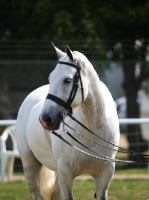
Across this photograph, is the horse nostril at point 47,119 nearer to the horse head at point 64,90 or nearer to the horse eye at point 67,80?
the horse head at point 64,90

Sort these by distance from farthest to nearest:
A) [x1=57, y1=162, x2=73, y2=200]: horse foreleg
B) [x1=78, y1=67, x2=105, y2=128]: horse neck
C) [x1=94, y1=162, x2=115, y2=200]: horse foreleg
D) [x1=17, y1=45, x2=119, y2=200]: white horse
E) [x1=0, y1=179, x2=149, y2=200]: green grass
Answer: [x1=0, y1=179, x2=149, y2=200]: green grass
[x1=94, y1=162, x2=115, y2=200]: horse foreleg
[x1=57, y1=162, x2=73, y2=200]: horse foreleg
[x1=78, y1=67, x2=105, y2=128]: horse neck
[x1=17, y1=45, x2=119, y2=200]: white horse

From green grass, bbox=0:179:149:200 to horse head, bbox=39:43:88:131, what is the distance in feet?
9.75

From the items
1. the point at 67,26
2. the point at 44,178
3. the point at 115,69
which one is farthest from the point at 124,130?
the point at 44,178

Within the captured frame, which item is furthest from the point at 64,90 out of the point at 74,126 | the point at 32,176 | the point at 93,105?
the point at 32,176

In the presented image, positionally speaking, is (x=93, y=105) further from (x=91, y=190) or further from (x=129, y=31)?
(x=129, y=31)

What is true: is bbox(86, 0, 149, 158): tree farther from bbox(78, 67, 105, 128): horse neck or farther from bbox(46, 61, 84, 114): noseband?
bbox(46, 61, 84, 114): noseband

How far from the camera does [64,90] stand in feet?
19.6

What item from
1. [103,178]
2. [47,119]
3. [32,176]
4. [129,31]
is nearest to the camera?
[47,119]

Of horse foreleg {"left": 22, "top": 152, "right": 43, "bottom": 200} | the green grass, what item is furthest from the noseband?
the green grass

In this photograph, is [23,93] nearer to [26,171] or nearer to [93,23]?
[93,23]

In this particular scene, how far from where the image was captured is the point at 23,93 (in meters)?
13.4

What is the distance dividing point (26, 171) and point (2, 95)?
5.83 metres

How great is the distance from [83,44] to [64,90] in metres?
8.58

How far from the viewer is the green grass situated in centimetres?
888
